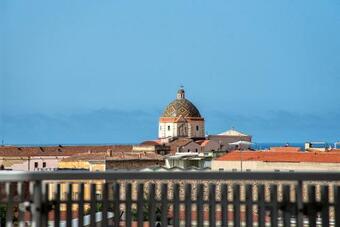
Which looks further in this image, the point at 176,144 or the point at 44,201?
the point at 176,144

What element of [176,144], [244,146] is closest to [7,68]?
[176,144]

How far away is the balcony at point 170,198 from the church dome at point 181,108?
5119 cm

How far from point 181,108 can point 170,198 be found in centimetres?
5181

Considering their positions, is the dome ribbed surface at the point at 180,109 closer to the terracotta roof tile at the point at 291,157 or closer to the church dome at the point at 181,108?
the church dome at the point at 181,108

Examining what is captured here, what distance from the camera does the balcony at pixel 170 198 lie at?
251 centimetres

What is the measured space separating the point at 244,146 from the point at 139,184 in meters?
52.0

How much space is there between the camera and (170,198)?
2551 millimetres

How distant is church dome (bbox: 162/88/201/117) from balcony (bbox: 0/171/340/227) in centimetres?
5119

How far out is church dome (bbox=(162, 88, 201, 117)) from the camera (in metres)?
54.2

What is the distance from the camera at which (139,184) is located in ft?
8.39

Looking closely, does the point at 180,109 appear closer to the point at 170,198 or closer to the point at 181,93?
the point at 181,93

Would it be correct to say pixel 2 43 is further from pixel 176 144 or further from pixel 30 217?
pixel 176 144

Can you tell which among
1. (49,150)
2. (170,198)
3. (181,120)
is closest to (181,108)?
(181,120)

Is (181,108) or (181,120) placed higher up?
(181,108)
